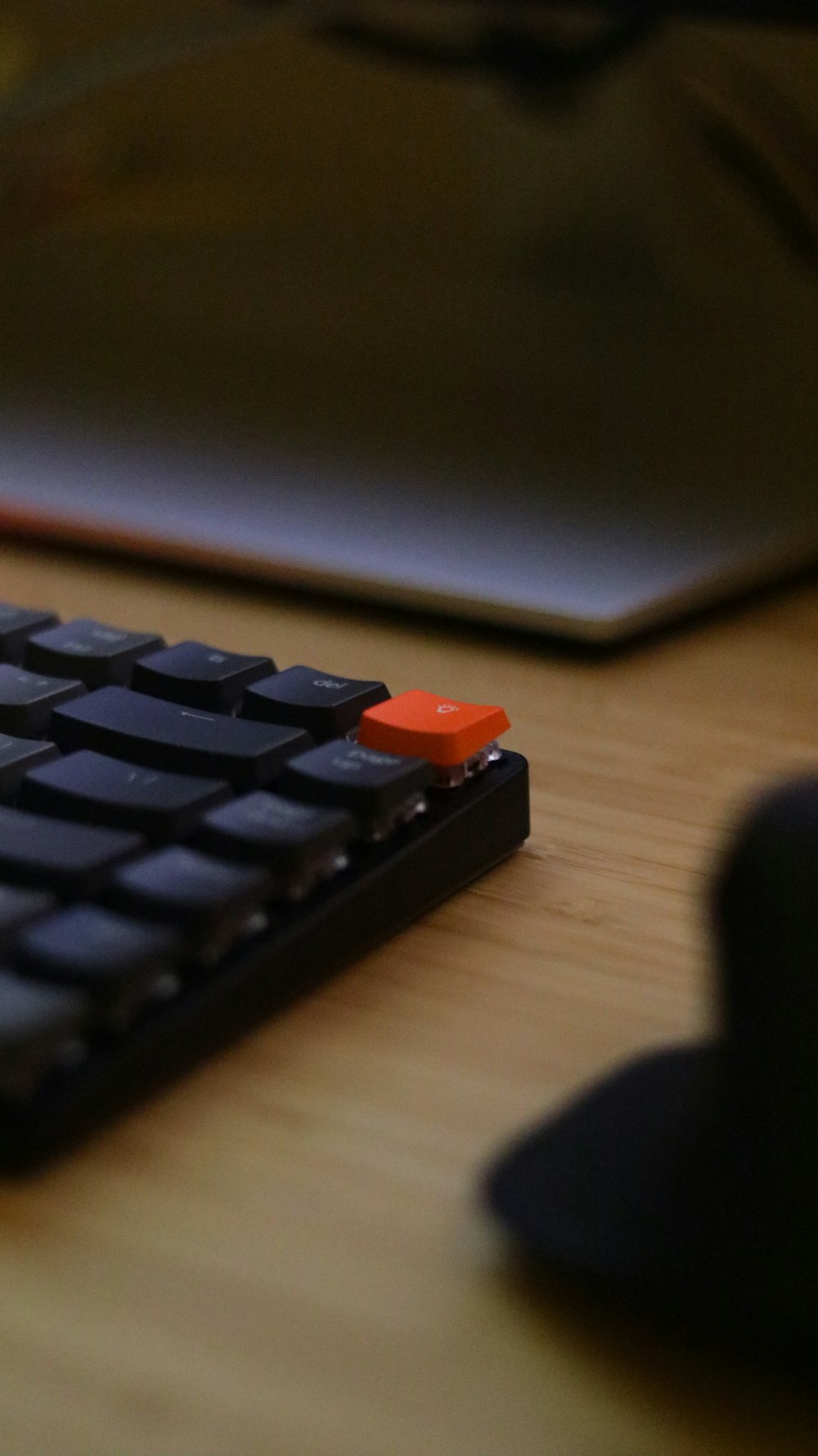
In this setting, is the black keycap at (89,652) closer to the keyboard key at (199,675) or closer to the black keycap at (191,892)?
the keyboard key at (199,675)

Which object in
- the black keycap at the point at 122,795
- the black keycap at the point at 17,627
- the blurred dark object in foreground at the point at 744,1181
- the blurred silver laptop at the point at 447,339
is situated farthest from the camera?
the blurred silver laptop at the point at 447,339

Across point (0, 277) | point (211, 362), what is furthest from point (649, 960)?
point (0, 277)

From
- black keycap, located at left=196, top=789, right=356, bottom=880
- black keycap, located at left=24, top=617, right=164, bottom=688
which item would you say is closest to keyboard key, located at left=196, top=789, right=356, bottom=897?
black keycap, located at left=196, top=789, right=356, bottom=880

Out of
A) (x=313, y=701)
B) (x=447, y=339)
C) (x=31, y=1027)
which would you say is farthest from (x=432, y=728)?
(x=447, y=339)


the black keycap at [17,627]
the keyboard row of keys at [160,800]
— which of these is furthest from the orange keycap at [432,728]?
the black keycap at [17,627]

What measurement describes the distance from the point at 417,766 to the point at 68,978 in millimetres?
103

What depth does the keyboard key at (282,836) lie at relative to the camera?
0.97 ft

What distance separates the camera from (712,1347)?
0.21 metres

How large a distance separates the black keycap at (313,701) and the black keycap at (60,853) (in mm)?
68

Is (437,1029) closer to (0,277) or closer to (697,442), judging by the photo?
(697,442)

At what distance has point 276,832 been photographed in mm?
301

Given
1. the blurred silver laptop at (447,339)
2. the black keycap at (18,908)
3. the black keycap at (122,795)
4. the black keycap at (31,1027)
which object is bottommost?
the black keycap at (31,1027)

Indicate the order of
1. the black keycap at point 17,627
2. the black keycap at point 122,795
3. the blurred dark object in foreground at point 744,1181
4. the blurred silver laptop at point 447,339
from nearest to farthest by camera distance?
the blurred dark object in foreground at point 744,1181, the black keycap at point 122,795, the black keycap at point 17,627, the blurred silver laptop at point 447,339

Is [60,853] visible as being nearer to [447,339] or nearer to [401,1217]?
[401,1217]
